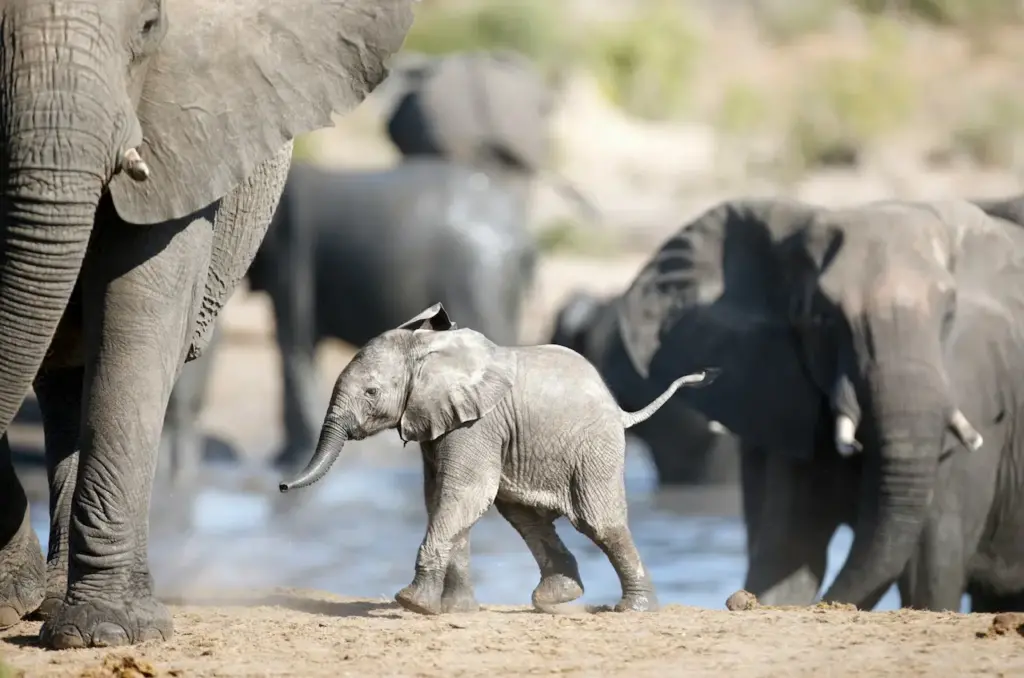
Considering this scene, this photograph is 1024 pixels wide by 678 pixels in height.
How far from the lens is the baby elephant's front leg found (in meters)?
5.42

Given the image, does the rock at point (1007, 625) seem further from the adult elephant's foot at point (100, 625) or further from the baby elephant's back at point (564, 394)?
the adult elephant's foot at point (100, 625)

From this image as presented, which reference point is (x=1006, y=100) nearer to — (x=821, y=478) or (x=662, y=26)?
(x=662, y=26)

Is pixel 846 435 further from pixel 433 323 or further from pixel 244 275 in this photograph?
pixel 244 275

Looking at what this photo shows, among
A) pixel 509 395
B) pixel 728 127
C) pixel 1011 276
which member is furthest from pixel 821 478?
pixel 728 127

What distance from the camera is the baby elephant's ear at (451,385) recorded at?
18.0 feet

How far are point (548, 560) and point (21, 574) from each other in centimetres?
142

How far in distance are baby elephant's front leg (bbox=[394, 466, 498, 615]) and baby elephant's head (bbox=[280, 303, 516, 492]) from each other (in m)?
0.15

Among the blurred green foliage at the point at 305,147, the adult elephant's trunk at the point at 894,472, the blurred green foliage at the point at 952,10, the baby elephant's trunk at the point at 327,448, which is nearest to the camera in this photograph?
the baby elephant's trunk at the point at 327,448

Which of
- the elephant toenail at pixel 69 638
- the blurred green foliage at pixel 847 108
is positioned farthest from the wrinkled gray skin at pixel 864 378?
the blurred green foliage at pixel 847 108

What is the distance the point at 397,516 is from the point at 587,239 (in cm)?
679

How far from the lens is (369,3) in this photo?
18.7 feet

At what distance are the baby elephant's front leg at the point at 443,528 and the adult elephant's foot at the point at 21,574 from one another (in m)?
1.05

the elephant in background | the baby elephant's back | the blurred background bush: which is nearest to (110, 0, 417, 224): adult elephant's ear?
the baby elephant's back

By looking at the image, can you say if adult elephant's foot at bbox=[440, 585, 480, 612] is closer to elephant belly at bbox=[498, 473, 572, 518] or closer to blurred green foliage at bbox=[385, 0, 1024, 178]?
elephant belly at bbox=[498, 473, 572, 518]
